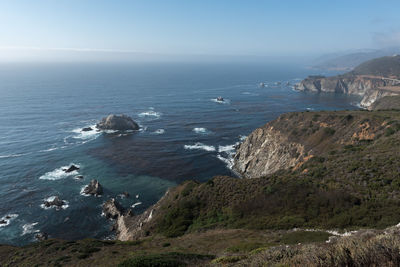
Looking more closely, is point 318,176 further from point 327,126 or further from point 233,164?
point 233,164

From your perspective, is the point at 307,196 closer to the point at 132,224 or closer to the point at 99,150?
the point at 132,224

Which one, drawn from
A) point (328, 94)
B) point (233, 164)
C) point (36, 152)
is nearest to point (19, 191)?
point (36, 152)

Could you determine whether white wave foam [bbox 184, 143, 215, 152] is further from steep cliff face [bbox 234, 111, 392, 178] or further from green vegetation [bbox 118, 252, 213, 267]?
green vegetation [bbox 118, 252, 213, 267]

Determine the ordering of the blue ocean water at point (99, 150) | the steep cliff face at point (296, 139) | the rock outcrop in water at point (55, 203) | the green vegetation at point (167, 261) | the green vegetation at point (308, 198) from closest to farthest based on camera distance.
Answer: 1. the green vegetation at point (167, 261)
2. the green vegetation at point (308, 198)
3. the blue ocean water at point (99, 150)
4. the rock outcrop in water at point (55, 203)
5. the steep cliff face at point (296, 139)

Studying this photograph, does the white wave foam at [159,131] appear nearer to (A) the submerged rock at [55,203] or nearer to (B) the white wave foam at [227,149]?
(B) the white wave foam at [227,149]

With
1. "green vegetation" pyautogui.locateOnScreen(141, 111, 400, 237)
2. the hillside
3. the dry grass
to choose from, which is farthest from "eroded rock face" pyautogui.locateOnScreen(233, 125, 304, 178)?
the dry grass

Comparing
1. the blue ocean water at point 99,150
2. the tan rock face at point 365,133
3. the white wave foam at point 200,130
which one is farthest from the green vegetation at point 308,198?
the white wave foam at point 200,130

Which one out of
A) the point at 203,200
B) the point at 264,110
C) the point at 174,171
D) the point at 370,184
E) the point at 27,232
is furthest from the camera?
the point at 264,110
